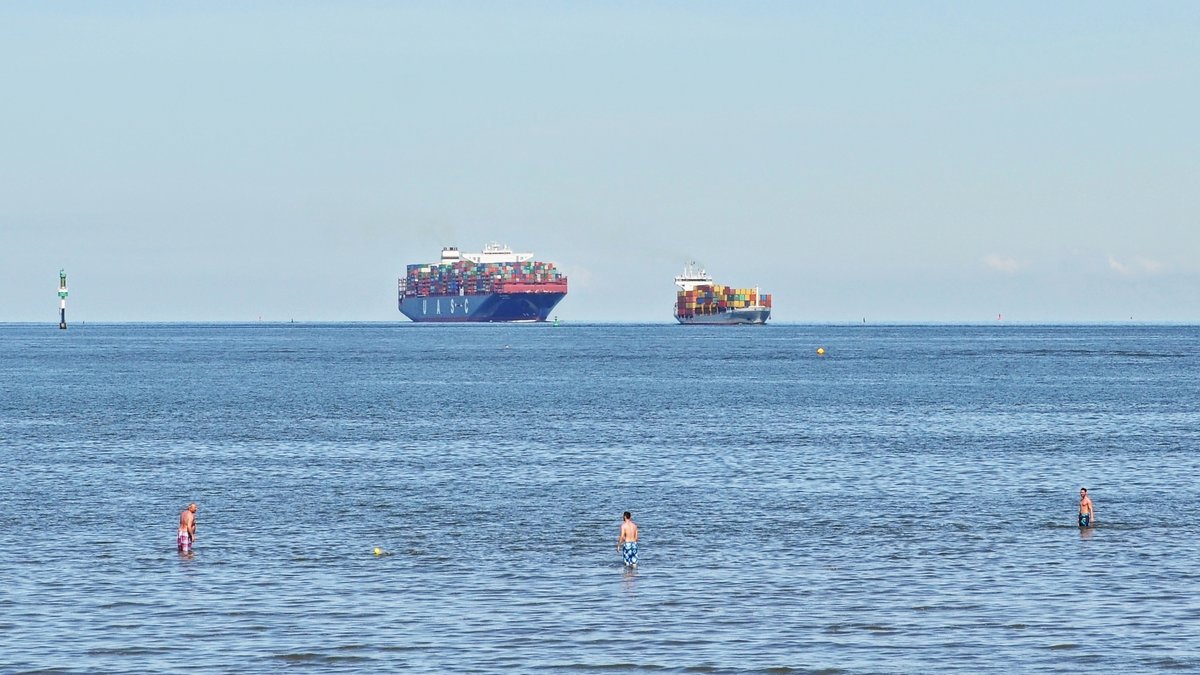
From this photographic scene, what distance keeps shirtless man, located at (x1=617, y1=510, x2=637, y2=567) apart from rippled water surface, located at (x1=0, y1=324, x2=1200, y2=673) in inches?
24.6

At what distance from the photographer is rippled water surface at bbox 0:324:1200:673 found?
33562mm

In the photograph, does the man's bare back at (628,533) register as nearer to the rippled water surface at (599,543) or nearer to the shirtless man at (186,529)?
the rippled water surface at (599,543)

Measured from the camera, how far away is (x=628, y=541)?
41.8m

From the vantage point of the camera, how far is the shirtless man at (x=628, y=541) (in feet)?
137

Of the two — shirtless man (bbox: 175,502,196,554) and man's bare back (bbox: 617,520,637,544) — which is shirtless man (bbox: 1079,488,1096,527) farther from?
shirtless man (bbox: 175,502,196,554)

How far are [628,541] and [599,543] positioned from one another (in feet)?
16.3

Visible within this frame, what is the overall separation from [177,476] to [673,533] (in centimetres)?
2479

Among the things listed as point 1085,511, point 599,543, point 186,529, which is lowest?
point 599,543

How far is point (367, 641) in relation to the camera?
1335 inches

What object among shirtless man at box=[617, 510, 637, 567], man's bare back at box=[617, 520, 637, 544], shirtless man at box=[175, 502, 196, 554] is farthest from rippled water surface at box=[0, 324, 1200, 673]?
man's bare back at box=[617, 520, 637, 544]

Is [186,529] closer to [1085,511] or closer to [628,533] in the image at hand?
[628,533]

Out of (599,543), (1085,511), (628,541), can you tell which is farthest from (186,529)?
(1085,511)

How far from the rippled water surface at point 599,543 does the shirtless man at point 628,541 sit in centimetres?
63

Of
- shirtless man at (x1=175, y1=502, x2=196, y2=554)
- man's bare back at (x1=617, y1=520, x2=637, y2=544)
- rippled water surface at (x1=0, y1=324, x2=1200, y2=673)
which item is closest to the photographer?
rippled water surface at (x1=0, y1=324, x2=1200, y2=673)
